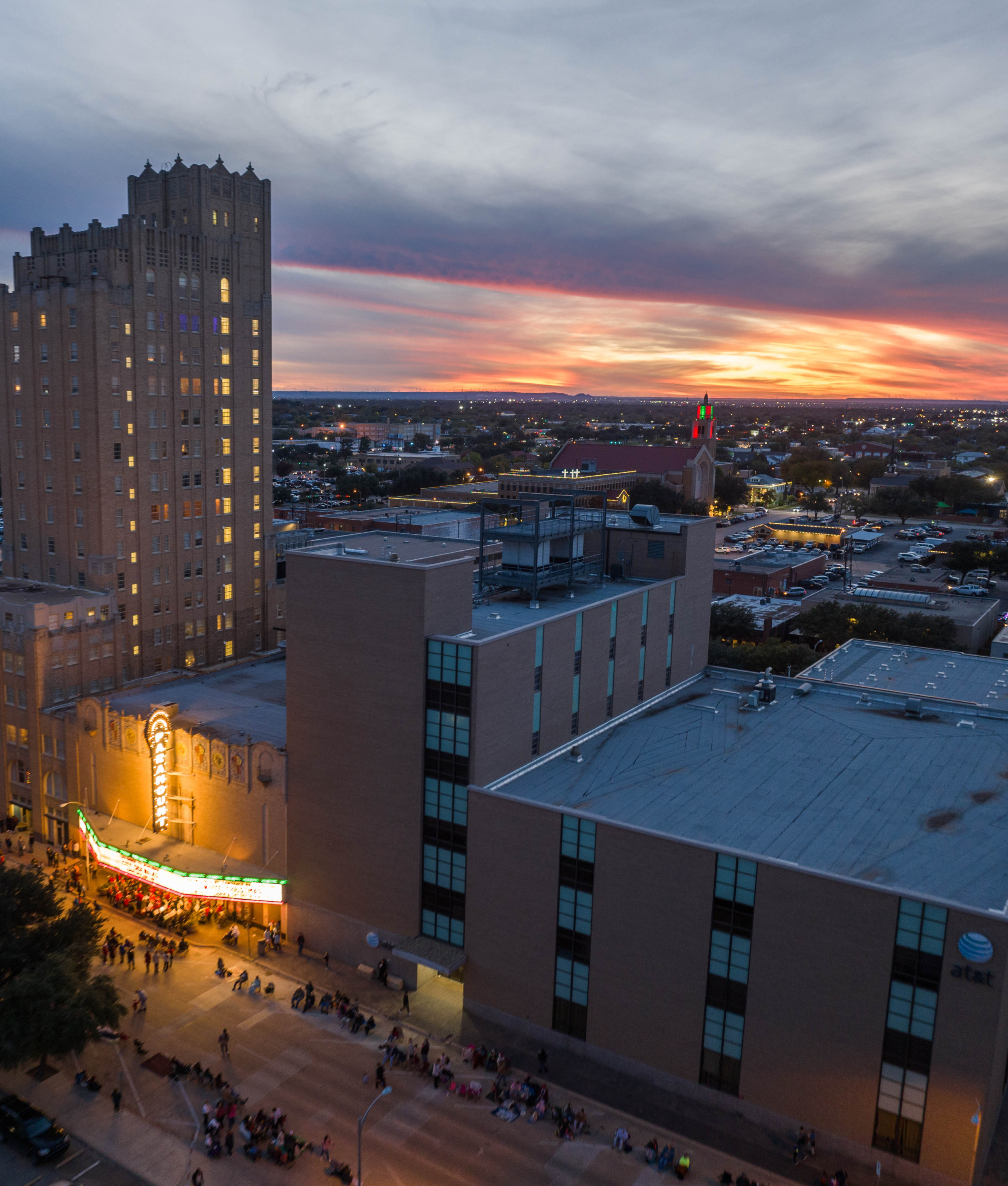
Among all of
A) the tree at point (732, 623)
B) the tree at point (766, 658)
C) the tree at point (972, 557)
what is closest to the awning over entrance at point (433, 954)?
the tree at point (766, 658)

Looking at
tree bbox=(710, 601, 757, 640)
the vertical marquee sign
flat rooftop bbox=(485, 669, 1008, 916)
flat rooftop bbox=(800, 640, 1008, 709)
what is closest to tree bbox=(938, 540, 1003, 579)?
tree bbox=(710, 601, 757, 640)

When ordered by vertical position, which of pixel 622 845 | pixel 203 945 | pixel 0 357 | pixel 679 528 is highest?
pixel 0 357

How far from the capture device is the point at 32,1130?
35625 mm

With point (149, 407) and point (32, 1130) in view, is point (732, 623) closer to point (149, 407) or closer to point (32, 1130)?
point (149, 407)

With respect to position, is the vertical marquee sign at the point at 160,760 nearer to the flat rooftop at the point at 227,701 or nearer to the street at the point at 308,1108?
the flat rooftop at the point at 227,701

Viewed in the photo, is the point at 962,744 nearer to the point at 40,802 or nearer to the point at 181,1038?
the point at 181,1038

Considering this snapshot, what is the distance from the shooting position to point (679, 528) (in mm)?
62250

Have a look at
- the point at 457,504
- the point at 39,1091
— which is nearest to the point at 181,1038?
the point at 39,1091

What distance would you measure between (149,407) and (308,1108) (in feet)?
165

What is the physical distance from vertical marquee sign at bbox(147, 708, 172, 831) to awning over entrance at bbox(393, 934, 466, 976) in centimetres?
1902

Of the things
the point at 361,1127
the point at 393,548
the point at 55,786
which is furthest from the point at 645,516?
the point at 55,786

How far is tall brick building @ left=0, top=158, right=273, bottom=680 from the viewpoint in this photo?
221 ft

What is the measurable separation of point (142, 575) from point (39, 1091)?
3870cm

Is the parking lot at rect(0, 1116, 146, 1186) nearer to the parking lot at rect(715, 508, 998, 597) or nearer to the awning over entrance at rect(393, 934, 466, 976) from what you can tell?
the awning over entrance at rect(393, 934, 466, 976)
